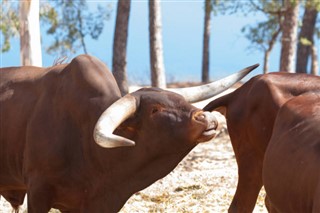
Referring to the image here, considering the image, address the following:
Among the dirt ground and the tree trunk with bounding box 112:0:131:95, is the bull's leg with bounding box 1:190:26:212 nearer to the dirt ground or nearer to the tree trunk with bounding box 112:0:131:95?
the dirt ground

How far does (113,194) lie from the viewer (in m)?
6.35

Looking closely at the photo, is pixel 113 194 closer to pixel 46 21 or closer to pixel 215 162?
pixel 215 162

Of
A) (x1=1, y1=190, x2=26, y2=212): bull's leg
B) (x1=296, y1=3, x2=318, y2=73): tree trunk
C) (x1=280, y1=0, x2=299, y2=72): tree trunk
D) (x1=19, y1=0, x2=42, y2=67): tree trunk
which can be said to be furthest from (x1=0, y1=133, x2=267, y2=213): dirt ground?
(x1=296, y1=3, x2=318, y2=73): tree trunk

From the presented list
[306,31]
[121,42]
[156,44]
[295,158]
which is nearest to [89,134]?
[295,158]

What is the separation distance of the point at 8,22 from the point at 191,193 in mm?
15399

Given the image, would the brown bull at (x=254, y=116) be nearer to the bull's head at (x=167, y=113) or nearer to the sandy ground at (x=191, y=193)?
the bull's head at (x=167, y=113)

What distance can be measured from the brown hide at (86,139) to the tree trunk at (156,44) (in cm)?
1528

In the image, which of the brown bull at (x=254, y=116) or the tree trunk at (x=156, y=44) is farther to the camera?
the tree trunk at (x=156, y=44)

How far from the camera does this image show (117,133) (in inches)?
238

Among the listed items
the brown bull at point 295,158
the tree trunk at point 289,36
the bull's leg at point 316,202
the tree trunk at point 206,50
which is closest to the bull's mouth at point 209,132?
the brown bull at point 295,158

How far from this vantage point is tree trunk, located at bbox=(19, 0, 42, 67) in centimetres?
1066

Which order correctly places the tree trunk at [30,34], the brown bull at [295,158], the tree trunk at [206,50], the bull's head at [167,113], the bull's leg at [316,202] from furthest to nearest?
the tree trunk at [206,50] → the tree trunk at [30,34] → the bull's head at [167,113] → the brown bull at [295,158] → the bull's leg at [316,202]

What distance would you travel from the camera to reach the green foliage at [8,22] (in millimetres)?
18628

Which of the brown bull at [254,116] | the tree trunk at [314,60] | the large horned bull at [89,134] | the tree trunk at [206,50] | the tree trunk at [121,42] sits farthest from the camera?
the tree trunk at [206,50]
